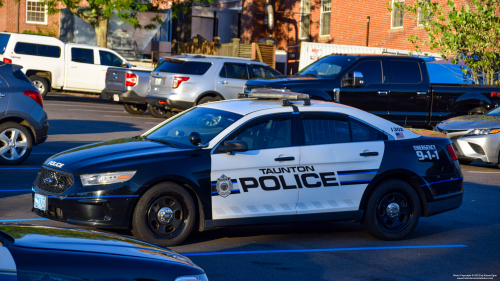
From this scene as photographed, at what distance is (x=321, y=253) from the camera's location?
22.5 feet

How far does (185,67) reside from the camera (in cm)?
1875

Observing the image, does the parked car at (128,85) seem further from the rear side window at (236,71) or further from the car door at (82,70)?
the car door at (82,70)

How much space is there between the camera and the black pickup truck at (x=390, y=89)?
15.4 metres

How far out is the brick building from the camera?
155 ft

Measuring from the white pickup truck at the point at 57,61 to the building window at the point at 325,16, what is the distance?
12373 millimetres

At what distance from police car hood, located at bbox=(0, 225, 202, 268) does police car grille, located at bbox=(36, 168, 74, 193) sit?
2721 mm

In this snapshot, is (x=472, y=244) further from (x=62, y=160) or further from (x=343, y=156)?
(x=62, y=160)

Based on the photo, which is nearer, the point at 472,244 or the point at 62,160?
the point at 62,160

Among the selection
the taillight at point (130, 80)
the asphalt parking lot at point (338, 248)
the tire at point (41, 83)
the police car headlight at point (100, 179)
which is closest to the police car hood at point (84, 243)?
the asphalt parking lot at point (338, 248)

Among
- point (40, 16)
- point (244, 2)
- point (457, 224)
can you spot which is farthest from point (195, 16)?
point (457, 224)

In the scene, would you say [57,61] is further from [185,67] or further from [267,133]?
[267,133]

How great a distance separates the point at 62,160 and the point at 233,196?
1784 mm

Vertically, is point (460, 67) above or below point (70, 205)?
above

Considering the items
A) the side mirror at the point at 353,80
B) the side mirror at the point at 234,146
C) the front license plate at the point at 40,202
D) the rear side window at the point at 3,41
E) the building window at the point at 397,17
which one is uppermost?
the building window at the point at 397,17
